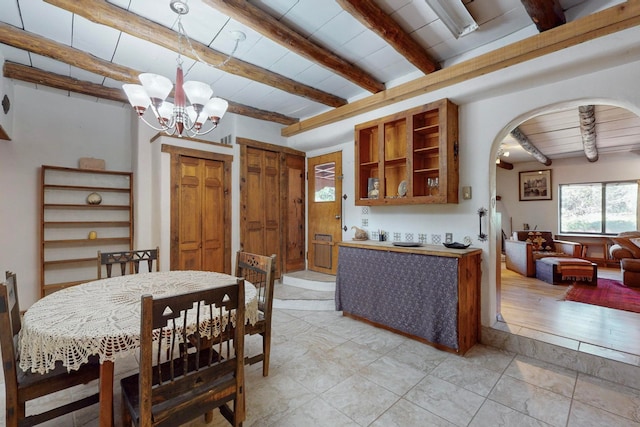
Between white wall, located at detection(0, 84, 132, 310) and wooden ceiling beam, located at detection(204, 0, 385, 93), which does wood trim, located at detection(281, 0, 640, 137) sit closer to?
wooden ceiling beam, located at detection(204, 0, 385, 93)

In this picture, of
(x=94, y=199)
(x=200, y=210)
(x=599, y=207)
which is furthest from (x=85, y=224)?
(x=599, y=207)

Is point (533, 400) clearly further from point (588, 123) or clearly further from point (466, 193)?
point (588, 123)

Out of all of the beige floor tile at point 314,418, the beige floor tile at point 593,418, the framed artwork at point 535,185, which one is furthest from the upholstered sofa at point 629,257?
the beige floor tile at point 314,418

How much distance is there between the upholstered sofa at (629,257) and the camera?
4328 mm

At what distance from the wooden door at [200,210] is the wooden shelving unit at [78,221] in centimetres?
87

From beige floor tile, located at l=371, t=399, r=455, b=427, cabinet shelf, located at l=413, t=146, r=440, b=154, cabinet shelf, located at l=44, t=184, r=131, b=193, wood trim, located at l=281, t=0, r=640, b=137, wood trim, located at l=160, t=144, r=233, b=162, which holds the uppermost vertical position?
wood trim, located at l=281, t=0, r=640, b=137

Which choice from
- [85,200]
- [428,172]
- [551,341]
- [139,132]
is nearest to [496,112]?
[428,172]

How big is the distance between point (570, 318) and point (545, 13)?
2923 mm

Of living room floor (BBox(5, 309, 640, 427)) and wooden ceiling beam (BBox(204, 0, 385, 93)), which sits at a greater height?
wooden ceiling beam (BBox(204, 0, 385, 93))

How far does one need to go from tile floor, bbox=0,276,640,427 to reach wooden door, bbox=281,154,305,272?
2138mm

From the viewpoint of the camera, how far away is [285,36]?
7.84 feet

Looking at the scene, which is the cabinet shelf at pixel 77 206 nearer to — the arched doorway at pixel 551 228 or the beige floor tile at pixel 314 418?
the beige floor tile at pixel 314 418

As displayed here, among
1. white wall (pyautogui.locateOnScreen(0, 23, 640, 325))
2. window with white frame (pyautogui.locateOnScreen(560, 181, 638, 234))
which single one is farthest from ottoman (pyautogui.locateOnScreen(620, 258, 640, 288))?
white wall (pyautogui.locateOnScreen(0, 23, 640, 325))

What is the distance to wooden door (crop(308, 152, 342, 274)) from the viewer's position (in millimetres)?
4586
